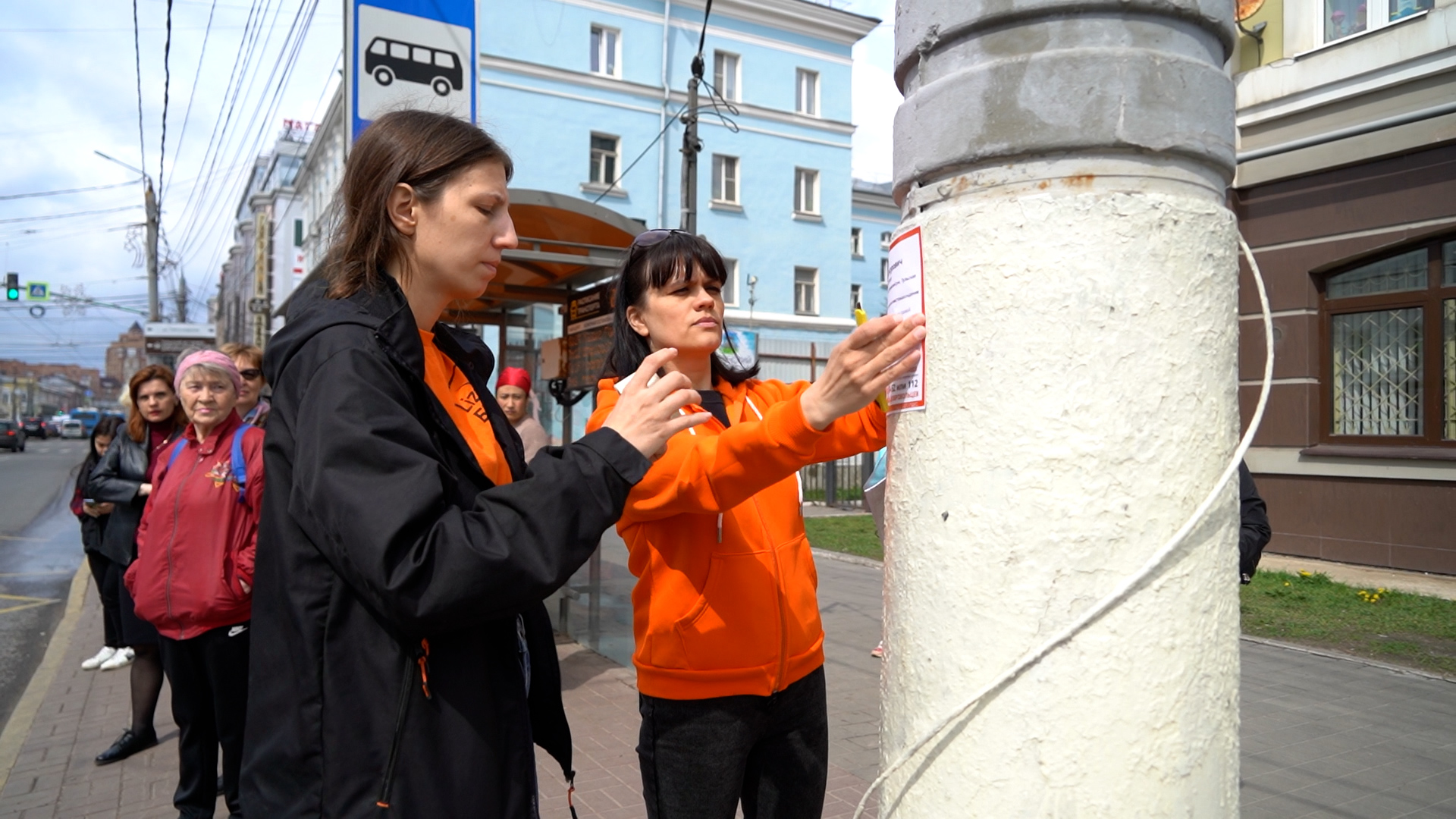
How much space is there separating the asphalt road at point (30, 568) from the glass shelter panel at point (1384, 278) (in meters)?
11.3

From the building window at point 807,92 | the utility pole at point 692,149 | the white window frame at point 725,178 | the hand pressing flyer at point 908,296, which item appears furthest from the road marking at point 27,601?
the building window at point 807,92

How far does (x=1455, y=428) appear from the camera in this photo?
8375 millimetres

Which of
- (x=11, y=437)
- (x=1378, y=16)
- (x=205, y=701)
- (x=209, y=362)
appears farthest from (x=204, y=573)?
(x=11, y=437)

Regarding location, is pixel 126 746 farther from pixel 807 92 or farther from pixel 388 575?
pixel 807 92

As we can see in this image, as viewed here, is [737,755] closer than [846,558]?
Yes

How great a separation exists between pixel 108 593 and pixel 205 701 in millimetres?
2530

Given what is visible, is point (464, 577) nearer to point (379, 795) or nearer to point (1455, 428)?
point (379, 795)

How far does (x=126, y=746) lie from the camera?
477 centimetres

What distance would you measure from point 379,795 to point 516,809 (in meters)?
0.25

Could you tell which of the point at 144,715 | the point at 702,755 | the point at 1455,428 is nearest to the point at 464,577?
the point at 702,755

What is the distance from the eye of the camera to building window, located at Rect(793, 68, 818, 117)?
91.9 feet

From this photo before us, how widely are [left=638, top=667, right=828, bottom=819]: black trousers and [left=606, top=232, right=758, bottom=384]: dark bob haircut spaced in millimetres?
793

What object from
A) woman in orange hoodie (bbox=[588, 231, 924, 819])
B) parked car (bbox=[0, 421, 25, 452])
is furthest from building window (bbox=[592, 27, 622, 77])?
parked car (bbox=[0, 421, 25, 452])

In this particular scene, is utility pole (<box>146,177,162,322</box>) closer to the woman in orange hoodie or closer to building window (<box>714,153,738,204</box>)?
building window (<box>714,153,738,204</box>)
